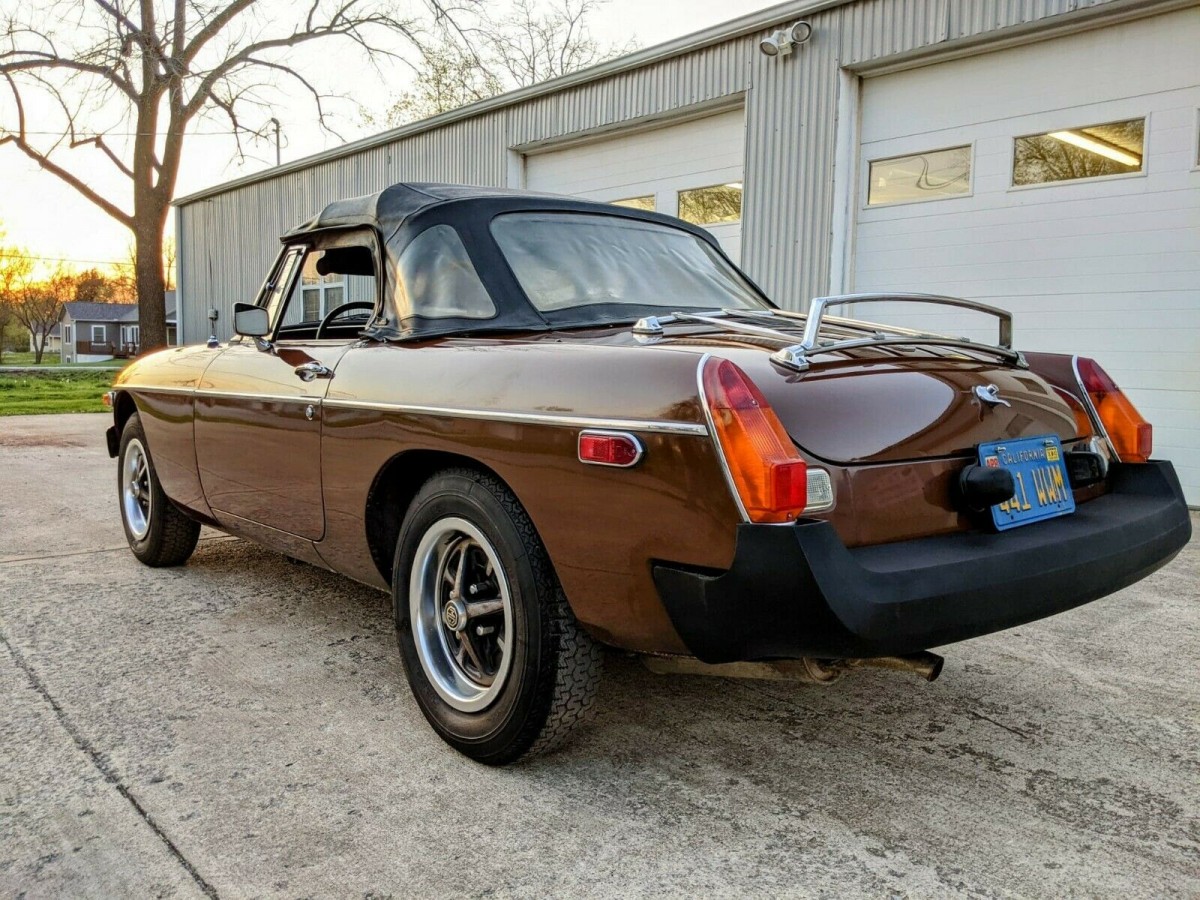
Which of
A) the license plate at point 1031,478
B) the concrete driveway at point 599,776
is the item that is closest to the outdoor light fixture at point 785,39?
the concrete driveway at point 599,776

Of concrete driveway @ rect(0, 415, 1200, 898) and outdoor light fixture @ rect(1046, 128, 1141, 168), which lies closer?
concrete driveway @ rect(0, 415, 1200, 898)

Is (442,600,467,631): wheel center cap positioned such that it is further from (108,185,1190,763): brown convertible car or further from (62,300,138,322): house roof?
(62,300,138,322): house roof

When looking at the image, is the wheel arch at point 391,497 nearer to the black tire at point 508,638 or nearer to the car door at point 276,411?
the black tire at point 508,638

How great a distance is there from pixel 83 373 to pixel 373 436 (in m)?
35.2

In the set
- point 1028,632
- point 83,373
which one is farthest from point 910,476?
point 83,373

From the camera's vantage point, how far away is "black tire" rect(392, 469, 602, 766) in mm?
2402

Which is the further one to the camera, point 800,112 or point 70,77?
point 70,77

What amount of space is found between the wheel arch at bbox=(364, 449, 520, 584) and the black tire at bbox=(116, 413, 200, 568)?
188 cm

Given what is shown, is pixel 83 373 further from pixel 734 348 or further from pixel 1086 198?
pixel 734 348

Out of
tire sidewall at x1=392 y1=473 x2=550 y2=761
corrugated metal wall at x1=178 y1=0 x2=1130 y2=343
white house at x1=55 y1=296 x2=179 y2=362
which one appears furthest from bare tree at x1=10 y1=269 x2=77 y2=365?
tire sidewall at x1=392 y1=473 x2=550 y2=761

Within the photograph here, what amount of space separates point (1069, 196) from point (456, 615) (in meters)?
6.48

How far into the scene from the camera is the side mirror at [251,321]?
371 centimetres

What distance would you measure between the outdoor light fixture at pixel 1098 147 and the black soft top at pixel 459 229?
5097 millimetres

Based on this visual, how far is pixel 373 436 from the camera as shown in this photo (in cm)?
293
